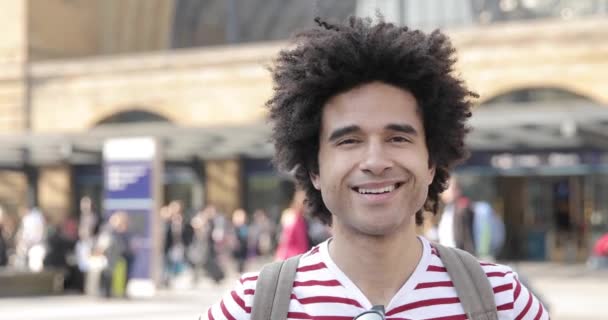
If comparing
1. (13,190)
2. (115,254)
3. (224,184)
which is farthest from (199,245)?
(13,190)

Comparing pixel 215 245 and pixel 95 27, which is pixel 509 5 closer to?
pixel 215 245

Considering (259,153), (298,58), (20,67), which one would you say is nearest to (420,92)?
(298,58)

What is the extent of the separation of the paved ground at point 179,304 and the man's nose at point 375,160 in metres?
10.9

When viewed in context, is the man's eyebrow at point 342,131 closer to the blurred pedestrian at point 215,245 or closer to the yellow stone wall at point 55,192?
the blurred pedestrian at point 215,245

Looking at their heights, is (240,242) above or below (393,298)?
below

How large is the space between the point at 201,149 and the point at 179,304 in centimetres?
1216

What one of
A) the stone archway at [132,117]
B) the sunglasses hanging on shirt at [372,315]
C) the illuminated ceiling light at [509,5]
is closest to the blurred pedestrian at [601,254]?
the illuminated ceiling light at [509,5]

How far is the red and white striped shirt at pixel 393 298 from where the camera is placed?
7.36 ft

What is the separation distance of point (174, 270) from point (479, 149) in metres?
8.12

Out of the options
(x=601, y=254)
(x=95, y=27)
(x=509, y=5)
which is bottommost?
(x=601, y=254)

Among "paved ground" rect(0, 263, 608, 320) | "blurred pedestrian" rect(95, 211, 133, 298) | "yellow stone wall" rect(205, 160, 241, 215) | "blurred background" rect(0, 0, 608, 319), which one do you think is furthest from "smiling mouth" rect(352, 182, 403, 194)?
"yellow stone wall" rect(205, 160, 241, 215)

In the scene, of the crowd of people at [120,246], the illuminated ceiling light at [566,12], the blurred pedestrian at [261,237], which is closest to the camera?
the crowd of people at [120,246]

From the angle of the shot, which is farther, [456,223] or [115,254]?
[115,254]

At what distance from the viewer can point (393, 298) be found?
2252mm
